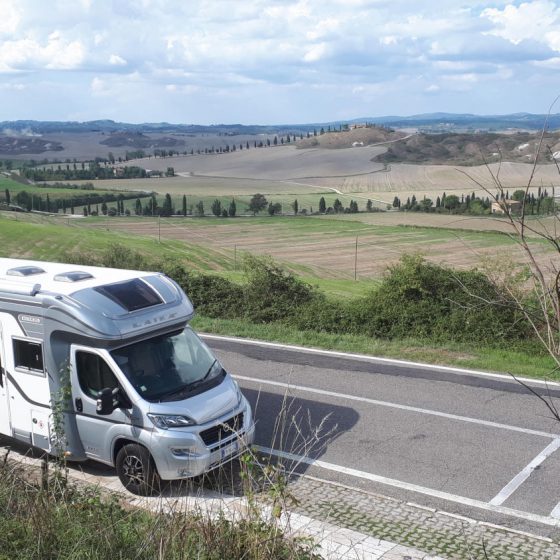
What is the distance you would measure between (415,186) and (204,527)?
13390cm

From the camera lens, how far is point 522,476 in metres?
8.32

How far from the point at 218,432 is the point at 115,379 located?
1.38 meters

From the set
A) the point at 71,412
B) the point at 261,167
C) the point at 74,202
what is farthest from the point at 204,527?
the point at 261,167

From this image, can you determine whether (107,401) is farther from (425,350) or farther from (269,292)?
(269,292)

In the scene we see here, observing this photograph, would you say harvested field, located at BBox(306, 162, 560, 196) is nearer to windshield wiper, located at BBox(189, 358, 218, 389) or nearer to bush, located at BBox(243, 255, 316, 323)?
bush, located at BBox(243, 255, 316, 323)

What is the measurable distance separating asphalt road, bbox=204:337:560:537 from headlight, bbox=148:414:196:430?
117 cm

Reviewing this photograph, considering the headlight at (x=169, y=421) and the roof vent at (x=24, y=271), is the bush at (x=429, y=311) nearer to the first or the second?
the headlight at (x=169, y=421)

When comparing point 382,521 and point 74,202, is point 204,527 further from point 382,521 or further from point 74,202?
point 74,202

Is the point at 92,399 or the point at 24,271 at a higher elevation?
the point at 24,271

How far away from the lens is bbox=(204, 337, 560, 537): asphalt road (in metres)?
7.87

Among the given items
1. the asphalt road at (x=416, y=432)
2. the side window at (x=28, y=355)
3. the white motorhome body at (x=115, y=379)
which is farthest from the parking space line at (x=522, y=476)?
the side window at (x=28, y=355)

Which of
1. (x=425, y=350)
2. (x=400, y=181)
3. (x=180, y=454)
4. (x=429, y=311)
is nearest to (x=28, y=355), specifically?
(x=180, y=454)

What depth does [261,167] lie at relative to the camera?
176 meters

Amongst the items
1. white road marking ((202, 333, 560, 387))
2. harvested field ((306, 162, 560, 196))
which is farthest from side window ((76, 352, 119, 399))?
harvested field ((306, 162, 560, 196))
